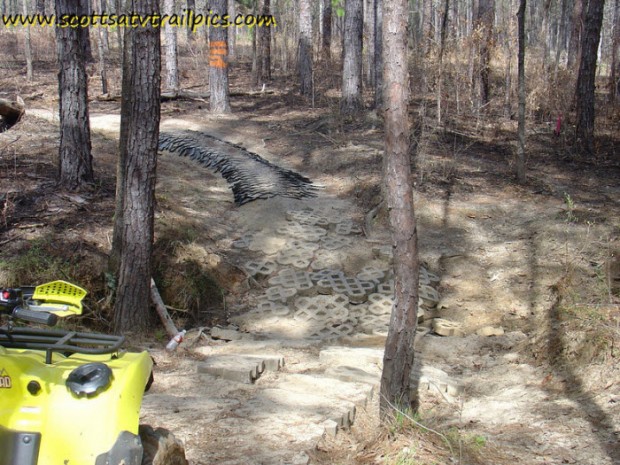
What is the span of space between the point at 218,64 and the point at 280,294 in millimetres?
9613

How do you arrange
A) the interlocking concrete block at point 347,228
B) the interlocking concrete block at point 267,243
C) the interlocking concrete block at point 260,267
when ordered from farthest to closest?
the interlocking concrete block at point 347,228 → the interlocking concrete block at point 267,243 → the interlocking concrete block at point 260,267

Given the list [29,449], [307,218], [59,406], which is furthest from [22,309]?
[307,218]

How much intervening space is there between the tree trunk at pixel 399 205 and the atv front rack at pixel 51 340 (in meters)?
2.25

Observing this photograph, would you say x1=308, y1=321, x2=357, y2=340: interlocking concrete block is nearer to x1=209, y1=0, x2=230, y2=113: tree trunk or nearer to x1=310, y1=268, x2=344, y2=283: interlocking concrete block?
x1=310, y1=268, x2=344, y2=283: interlocking concrete block

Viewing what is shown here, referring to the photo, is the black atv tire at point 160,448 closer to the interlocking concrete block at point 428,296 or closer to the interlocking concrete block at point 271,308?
the interlocking concrete block at point 271,308

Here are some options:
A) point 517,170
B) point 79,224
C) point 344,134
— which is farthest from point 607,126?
point 79,224

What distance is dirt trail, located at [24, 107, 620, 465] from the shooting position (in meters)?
4.23

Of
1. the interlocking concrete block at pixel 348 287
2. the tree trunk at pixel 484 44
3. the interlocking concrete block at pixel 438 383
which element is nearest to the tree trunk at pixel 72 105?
the interlocking concrete block at pixel 348 287

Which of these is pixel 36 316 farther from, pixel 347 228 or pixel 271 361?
pixel 347 228

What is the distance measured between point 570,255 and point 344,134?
668 cm

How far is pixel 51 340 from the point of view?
7.89 ft

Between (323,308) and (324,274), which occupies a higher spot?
(324,274)

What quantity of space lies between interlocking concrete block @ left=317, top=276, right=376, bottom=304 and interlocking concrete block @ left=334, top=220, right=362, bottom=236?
1207 mm

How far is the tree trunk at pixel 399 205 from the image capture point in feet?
13.4
